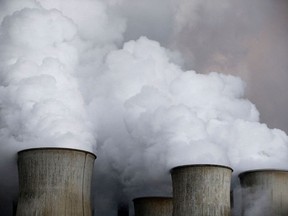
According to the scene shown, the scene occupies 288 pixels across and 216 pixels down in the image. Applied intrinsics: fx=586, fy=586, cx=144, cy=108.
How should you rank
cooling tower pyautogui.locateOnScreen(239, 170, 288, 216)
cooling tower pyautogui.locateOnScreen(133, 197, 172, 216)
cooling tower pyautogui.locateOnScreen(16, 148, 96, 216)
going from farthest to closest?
1. cooling tower pyautogui.locateOnScreen(133, 197, 172, 216)
2. cooling tower pyautogui.locateOnScreen(239, 170, 288, 216)
3. cooling tower pyautogui.locateOnScreen(16, 148, 96, 216)

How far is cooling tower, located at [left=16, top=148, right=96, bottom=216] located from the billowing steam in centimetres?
138

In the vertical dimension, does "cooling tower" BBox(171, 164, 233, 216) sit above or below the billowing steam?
below

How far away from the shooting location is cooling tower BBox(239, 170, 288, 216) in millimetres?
14016

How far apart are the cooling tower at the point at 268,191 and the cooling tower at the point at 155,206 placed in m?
2.31

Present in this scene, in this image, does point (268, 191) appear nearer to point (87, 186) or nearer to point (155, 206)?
point (155, 206)

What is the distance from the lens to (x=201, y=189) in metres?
12.7

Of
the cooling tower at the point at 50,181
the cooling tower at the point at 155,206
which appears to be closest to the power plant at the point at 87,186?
the cooling tower at the point at 50,181

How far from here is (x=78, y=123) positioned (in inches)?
563

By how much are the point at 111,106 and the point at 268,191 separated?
4.90m

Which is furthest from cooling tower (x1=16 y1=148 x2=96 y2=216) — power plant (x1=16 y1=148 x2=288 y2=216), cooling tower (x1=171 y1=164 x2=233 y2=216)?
cooling tower (x1=171 y1=164 x2=233 y2=216)

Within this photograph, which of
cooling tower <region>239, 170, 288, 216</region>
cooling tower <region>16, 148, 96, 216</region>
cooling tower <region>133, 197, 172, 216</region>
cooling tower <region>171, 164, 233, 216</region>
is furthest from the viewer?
cooling tower <region>133, 197, 172, 216</region>

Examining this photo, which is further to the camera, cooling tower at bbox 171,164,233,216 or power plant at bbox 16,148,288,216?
cooling tower at bbox 171,164,233,216

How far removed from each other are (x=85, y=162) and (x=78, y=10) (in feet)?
20.2

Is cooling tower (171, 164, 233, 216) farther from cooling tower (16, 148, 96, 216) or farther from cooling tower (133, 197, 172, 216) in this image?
cooling tower (133, 197, 172, 216)
